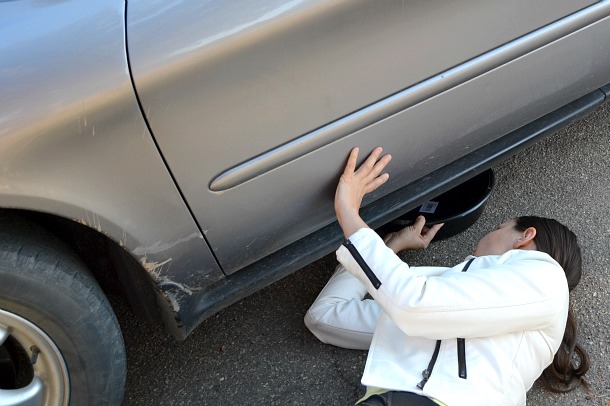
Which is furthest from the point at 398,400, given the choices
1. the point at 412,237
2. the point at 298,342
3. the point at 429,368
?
the point at 412,237

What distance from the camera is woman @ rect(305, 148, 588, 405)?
1.79 m

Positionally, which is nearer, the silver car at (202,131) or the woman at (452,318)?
the silver car at (202,131)

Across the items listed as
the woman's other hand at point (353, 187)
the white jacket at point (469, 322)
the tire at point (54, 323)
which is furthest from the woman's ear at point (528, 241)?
the tire at point (54, 323)

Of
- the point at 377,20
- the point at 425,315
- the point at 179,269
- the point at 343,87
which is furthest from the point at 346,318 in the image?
the point at 377,20

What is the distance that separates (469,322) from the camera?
1.79 meters

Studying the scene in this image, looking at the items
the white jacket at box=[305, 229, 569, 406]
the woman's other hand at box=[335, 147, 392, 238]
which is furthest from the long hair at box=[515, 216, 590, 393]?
the woman's other hand at box=[335, 147, 392, 238]

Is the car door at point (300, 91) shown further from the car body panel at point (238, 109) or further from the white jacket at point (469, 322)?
the white jacket at point (469, 322)

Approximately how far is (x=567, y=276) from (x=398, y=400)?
73 centimetres

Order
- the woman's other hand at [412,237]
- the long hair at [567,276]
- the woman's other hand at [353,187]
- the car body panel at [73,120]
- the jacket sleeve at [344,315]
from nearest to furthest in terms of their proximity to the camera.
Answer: the car body panel at [73,120] < the woman's other hand at [353,187] < the long hair at [567,276] < the jacket sleeve at [344,315] < the woman's other hand at [412,237]

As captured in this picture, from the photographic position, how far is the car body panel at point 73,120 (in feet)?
4.58

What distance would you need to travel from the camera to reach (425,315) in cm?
177

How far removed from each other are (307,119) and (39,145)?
66cm

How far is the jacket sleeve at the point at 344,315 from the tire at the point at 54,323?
713 millimetres

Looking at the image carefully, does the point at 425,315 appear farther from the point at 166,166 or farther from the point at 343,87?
the point at 166,166
